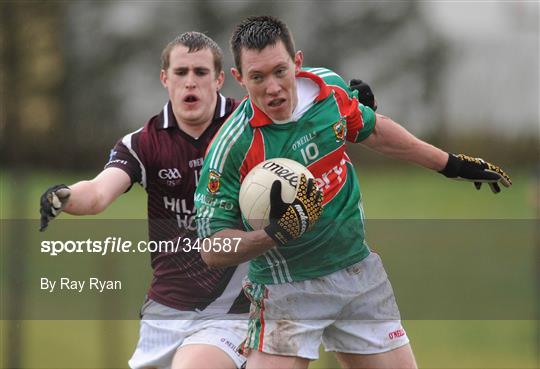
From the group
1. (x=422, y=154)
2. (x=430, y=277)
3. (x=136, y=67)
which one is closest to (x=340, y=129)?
(x=422, y=154)

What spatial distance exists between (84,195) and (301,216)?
899 millimetres

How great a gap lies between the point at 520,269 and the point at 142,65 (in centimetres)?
476

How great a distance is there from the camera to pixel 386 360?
433 centimetres

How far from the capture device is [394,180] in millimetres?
10555

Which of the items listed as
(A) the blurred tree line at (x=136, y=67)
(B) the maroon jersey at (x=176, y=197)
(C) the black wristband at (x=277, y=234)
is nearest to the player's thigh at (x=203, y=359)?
(B) the maroon jersey at (x=176, y=197)

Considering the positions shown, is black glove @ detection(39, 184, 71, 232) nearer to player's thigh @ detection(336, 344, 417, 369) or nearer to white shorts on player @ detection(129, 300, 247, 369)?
white shorts on player @ detection(129, 300, 247, 369)

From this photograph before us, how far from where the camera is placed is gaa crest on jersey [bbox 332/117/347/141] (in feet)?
13.9

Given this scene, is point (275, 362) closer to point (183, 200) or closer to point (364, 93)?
point (183, 200)

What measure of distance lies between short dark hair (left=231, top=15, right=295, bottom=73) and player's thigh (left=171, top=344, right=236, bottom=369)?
1258 millimetres

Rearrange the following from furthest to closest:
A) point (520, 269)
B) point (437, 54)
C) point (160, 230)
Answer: point (520, 269) → point (437, 54) → point (160, 230)

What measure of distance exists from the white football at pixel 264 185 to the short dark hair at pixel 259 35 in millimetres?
402

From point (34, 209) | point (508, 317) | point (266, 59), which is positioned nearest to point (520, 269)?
point (508, 317)

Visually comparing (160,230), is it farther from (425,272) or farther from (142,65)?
(425,272)

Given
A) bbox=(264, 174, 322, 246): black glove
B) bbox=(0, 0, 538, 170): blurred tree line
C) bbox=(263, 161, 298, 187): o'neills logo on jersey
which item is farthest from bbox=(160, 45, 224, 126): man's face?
bbox=(0, 0, 538, 170): blurred tree line
